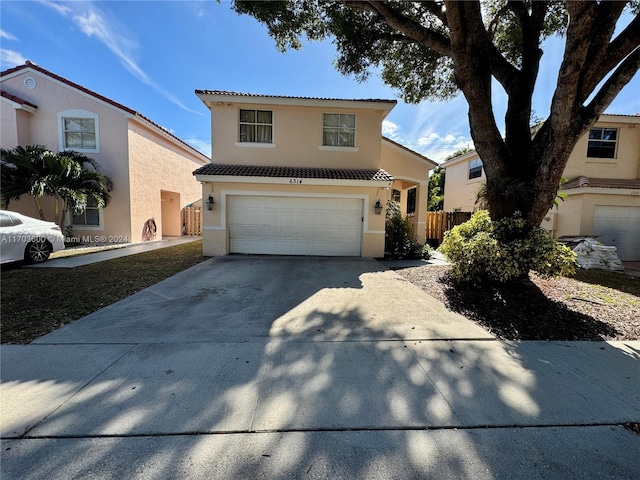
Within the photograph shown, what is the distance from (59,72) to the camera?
40.9 ft

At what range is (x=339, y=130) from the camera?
1152cm

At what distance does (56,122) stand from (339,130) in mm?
12317

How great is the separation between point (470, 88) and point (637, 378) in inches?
224

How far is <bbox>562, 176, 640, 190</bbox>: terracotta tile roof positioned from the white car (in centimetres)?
1938

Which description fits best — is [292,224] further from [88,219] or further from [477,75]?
[88,219]

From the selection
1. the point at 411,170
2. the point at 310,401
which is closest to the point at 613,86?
the point at 310,401

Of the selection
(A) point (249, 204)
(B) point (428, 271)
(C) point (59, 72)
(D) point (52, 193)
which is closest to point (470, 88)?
(B) point (428, 271)

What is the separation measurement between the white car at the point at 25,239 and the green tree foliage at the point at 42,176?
2.73 metres

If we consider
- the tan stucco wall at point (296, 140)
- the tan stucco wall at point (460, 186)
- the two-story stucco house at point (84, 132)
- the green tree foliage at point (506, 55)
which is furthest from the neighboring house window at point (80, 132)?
the tan stucco wall at point (460, 186)

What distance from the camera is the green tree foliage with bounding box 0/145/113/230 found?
10727mm

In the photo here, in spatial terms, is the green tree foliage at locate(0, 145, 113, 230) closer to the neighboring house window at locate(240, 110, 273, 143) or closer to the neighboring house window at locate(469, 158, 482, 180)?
the neighboring house window at locate(240, 110, 273, 143)

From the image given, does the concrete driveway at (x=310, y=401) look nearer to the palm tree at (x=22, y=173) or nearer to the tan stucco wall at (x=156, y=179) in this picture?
the palm tree at (x=22, y=173)

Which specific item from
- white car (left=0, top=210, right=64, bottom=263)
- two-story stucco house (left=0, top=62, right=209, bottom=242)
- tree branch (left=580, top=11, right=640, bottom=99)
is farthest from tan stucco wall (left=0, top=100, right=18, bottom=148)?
tree branch (left=580, top=11, right=640, bottom=99)

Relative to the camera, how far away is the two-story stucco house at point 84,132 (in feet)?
40.1
